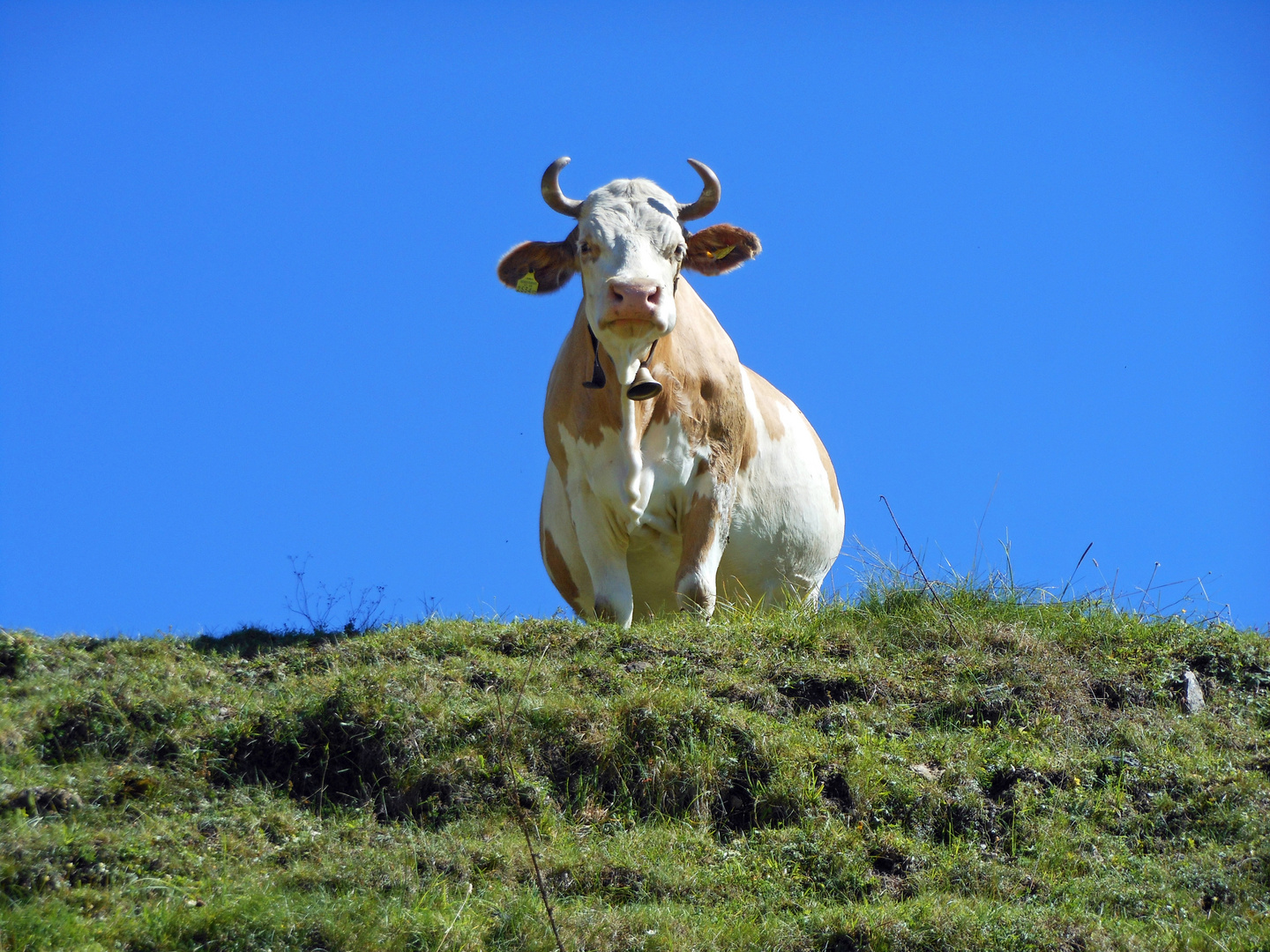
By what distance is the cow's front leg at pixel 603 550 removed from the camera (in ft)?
34.5

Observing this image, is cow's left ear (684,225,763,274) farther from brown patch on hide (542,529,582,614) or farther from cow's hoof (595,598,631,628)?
cow's hoof (595,598,631,628)

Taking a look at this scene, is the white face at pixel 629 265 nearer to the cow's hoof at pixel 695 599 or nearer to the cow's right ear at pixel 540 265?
the cow's right ear at pixel 540 265

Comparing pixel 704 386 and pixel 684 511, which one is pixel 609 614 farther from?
pixel 704 386

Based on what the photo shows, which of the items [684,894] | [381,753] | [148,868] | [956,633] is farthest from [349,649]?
[956,633]

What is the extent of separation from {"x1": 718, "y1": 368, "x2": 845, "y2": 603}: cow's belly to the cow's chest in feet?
2.42

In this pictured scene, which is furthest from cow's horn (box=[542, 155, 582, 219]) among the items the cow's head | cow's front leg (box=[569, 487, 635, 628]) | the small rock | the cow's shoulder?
the small rock

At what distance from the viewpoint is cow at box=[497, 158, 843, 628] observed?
9953 millimetres

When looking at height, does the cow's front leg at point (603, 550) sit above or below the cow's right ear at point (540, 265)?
below

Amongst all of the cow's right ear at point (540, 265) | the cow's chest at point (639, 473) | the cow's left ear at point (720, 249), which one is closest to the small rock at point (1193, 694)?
the cow's chest at point (639, 473)

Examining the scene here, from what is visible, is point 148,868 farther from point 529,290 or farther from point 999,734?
point 529,290

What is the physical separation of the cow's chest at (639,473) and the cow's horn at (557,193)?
1.66 metres

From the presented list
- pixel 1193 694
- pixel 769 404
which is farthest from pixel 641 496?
pixel 1193 694

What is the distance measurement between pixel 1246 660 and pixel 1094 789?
92.1 inches

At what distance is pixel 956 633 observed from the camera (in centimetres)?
938
